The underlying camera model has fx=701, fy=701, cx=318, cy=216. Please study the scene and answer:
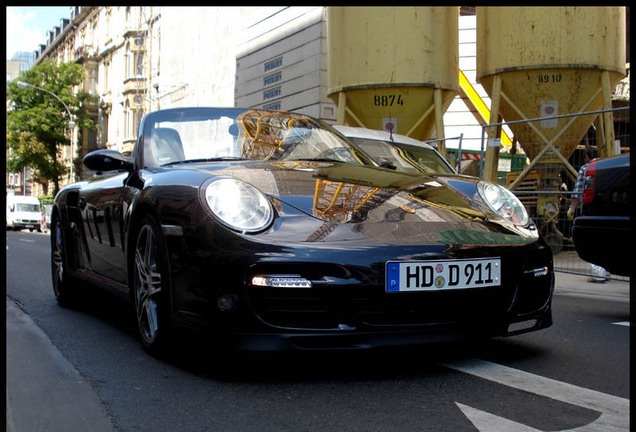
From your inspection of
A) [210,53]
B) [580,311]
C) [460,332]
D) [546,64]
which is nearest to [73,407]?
[460,332]

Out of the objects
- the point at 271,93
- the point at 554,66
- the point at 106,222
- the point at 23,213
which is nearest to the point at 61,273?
the point at 106,222

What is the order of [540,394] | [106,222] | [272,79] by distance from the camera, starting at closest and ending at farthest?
[540,394]
[106,222]
[272,79]

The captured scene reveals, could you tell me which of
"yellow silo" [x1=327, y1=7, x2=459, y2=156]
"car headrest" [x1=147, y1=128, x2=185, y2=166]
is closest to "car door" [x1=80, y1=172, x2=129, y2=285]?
"car headrest" [x1=147, y1=128, x2=185, y2=166]

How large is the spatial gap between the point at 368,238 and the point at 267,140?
52.5 inches

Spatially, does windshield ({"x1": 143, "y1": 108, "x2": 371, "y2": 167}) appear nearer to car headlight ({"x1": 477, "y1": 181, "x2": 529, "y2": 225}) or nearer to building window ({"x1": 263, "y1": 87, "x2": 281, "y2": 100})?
car headlight ({"x1": 477, "y1": 181, "x2": 529, "y2": 225})

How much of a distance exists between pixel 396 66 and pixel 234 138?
842 centimetres

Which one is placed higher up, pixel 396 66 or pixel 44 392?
pixel 396 66

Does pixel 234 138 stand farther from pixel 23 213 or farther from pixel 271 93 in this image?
pixel 23 213

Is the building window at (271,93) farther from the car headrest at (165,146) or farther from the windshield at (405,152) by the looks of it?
the car headrest at (165,146)

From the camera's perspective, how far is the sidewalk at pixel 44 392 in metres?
2.41

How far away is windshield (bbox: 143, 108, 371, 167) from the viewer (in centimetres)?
377

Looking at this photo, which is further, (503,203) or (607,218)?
(607,218)

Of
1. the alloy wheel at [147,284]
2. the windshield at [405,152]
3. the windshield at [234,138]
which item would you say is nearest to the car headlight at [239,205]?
the alloy wheel at [147,284]

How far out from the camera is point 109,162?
3.93m
